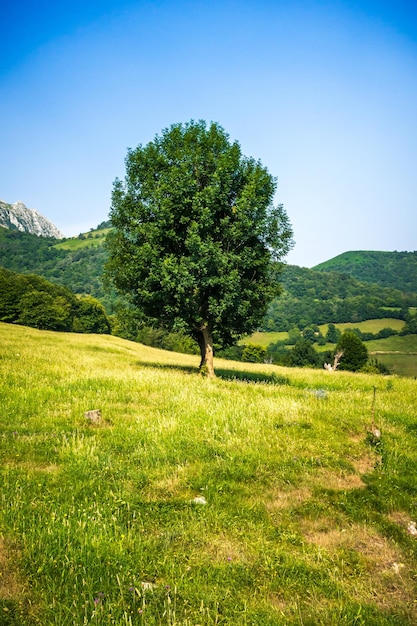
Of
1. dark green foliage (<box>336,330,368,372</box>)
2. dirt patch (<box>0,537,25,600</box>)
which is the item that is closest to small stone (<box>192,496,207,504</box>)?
dirt patch (<box>0,537,25,600</box>)

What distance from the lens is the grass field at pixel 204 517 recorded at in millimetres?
3889

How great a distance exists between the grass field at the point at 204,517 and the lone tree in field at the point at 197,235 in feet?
33.1

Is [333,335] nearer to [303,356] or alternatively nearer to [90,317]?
[303,356]

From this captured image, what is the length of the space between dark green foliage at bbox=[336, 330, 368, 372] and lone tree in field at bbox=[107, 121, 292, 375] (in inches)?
2536

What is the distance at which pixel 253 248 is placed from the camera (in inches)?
854

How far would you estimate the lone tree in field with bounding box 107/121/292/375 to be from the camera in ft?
63.4

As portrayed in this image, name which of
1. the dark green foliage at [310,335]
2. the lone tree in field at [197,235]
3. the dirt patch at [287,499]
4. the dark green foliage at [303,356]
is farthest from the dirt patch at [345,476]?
the dark green foliage at [310,335]

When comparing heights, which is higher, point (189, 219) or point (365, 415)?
point (189, 219)

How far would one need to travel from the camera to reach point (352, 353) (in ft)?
265

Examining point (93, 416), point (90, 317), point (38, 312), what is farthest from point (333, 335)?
point (93, 416)

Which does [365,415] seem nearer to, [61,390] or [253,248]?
[61,390]

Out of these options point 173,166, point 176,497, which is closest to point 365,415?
point 176,497

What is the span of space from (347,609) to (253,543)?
1.35m

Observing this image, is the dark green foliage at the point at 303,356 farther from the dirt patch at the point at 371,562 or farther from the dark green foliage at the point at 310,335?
the dirt patch at the point at 371,562
